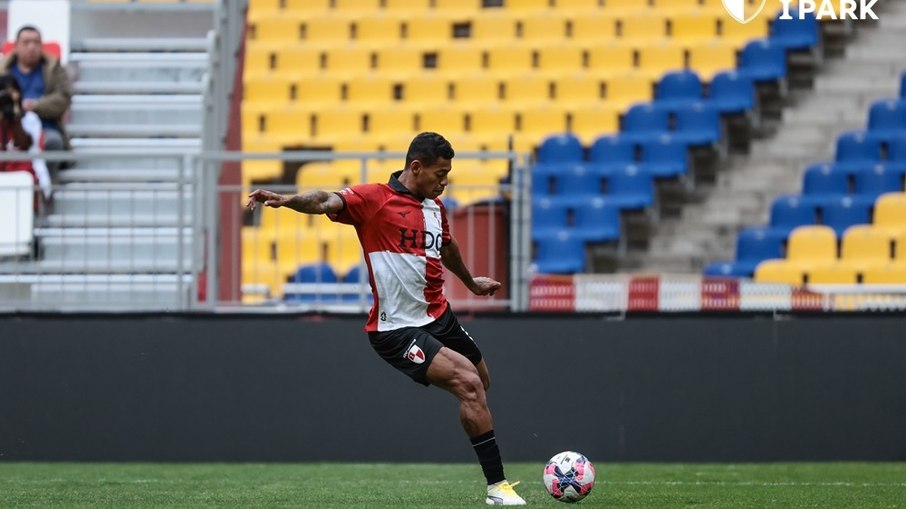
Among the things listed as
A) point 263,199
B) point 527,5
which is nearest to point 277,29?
point 527,5

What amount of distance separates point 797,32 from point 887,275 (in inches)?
211

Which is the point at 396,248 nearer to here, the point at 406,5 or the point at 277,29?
the point at 406,5

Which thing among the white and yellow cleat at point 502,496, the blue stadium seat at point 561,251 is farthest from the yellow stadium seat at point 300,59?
the white and yellow cleat at point 502,496

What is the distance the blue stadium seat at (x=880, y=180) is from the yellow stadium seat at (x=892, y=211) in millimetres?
743

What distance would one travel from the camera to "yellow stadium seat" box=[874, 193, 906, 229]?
56.3 ft

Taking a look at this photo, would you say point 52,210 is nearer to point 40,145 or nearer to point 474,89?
point 40,145

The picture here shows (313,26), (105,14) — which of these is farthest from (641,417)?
(313,26)

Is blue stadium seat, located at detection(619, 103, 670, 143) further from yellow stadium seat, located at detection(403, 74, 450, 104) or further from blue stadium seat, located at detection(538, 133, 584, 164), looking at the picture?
yellow stadium seat, located at detection(403, 74, 450, 104)

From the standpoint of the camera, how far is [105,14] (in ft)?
52.4

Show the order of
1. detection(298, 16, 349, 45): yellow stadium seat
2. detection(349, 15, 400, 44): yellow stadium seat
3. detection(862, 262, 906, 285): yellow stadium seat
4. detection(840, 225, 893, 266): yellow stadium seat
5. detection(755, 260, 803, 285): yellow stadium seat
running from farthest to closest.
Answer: detection(298, 16, 349, 45): yellow stadium seat → detection(349, 15, 400, 44): yellow stadium seat → detection(755, 260, 803, 285): yellow stadium seat → detection(840, 225, 893, 266): yellow stadium seat → detection(862, 262, 906, 285): yellow stadium seat

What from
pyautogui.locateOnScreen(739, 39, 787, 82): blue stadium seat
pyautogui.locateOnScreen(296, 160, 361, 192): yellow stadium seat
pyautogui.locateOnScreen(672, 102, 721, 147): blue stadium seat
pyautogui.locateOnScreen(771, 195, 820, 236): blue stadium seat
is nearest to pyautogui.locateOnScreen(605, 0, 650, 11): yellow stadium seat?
pyautogui.locateOnScreen(739, 39, 787, 82): blue stadium seat

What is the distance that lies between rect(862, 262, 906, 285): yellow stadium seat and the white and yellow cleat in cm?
A: 932

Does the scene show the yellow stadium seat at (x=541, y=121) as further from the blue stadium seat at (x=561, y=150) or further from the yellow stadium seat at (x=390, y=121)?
the yellow stadium seat at (x=390, y=121)

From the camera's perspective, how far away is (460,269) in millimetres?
8680
